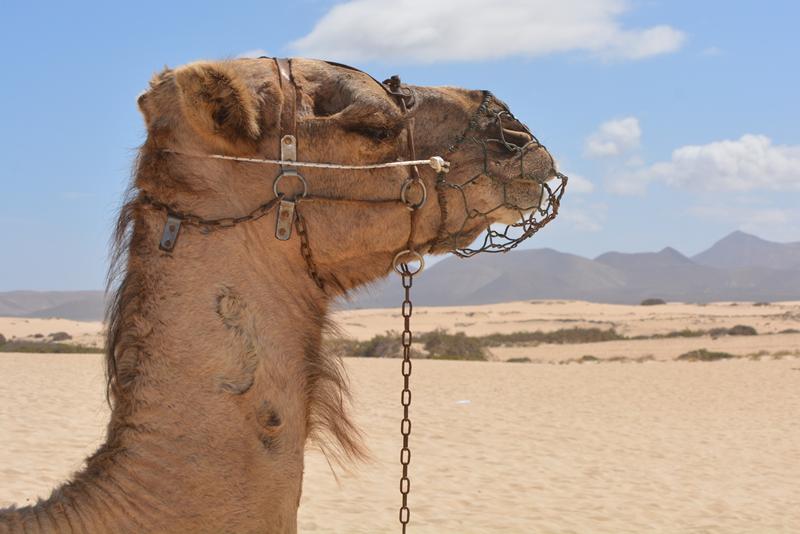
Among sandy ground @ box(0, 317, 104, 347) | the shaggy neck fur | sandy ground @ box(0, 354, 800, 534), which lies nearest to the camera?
the shaggy neck fur

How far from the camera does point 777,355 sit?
3594cm

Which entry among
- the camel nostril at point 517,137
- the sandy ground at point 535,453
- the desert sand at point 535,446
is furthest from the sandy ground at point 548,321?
the camel nostril at point 517,137

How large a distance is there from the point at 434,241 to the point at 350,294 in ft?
0.96

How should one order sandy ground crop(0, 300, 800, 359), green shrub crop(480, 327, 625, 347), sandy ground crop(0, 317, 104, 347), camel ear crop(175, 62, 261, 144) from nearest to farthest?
camel ear crop(175, 62, 261, 144)
green shrub crop(480, 327, 625, 347)
sandy ground crop(0, 317, 104, 347)
sandy ground crop(0, 300, 800, 359)

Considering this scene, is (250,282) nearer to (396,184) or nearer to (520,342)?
(396,184)

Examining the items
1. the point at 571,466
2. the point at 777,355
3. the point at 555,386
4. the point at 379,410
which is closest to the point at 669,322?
the point at 777,355

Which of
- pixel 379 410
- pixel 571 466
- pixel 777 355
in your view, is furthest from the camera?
pixel 777 355

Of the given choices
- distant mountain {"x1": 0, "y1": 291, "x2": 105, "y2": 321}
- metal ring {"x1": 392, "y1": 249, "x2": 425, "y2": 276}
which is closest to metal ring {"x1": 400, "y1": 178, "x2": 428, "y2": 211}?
metal ring {"x1": 392, "y1": 249, "x2": 425, "y2": 276}

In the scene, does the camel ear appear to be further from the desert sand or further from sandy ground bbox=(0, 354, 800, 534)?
sandy ground bbox=(0, 354, 800, 534)

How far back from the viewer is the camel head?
8.46ft

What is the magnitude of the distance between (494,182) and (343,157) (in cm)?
46

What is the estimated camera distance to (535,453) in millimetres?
14367

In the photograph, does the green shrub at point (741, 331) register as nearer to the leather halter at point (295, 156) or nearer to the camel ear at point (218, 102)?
the leather halter at point (295, 156)

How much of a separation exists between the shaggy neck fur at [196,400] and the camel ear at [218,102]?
253mm
